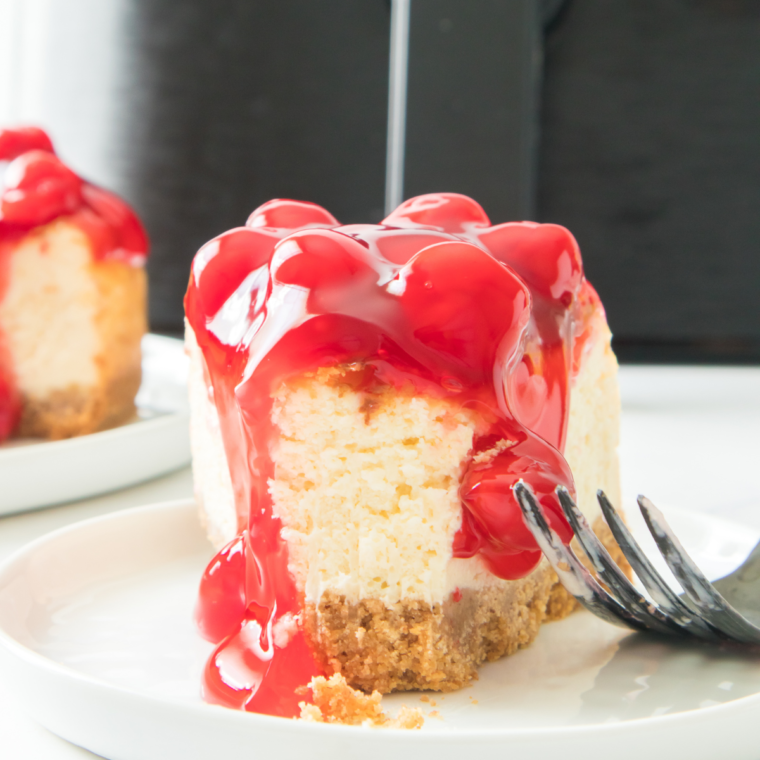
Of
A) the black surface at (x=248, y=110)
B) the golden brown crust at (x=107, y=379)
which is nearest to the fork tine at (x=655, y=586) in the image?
the golden brown crust at (x=107, y=379)

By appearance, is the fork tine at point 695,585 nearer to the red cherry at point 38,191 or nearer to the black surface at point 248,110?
the red cherry at point 38,191

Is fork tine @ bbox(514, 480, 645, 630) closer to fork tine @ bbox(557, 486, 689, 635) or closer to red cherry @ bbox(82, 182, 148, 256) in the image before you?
fork tine @ bbox(557, 486, 689, 635)

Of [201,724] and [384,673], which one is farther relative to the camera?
[384,673]

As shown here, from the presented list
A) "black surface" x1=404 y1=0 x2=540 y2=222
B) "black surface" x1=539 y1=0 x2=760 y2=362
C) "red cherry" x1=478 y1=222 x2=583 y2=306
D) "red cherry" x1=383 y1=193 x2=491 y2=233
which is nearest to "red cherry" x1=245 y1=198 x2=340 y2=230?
"red cherry" x1=383 y1=193 x2=491 y2=233

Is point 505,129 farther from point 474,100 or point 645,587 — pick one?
point 645,587

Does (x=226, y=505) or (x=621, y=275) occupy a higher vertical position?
(x=226, y=505)

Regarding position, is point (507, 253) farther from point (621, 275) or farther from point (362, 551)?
point (621, 275)

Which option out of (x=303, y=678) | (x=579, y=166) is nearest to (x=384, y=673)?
(x=303, y=678)
